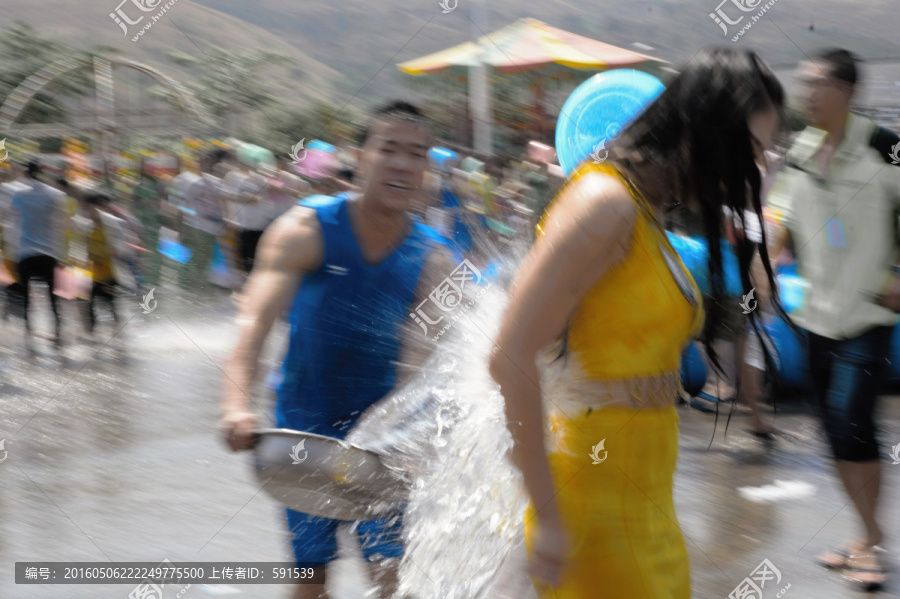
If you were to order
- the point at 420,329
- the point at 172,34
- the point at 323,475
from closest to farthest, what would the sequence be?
the point at 323,475 → the point at 420,329 → the point at 172,34

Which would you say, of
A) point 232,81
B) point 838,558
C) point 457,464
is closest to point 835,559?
point 838,558

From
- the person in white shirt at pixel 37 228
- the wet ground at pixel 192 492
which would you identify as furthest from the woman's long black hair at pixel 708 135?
the person in white shirt at pixel 37 228

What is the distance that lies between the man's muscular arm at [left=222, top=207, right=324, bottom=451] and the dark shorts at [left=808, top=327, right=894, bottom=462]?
195cm

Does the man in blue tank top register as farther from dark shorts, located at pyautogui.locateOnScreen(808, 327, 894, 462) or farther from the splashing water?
dark shorts, located at pyautogui.locateOnScreen(808, 327, 894, 462)

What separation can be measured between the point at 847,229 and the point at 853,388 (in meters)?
0.54

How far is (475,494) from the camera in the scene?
6.34 ft

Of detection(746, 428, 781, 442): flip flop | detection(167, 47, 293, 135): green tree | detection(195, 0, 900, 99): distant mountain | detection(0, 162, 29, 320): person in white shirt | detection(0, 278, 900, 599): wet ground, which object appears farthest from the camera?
detection(167, 47, 293, 135): green tree

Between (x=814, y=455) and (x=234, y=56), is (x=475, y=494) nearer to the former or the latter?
(x=814, y=455)

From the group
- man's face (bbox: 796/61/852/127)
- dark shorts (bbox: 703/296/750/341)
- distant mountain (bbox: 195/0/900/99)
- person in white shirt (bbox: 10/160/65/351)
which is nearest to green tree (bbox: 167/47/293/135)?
person in white shirt (bbox: 10/160/65/351)

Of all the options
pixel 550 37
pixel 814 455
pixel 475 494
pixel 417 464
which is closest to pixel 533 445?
pixel 475 494

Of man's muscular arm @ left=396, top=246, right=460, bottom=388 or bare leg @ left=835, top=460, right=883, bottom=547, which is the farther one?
bare leg @ left=835, top=460, right=883, bottom=547

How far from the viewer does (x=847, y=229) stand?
11.3 ft

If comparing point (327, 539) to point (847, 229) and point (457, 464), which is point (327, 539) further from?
point (847, 229)

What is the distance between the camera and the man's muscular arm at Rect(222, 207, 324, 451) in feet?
7.86
